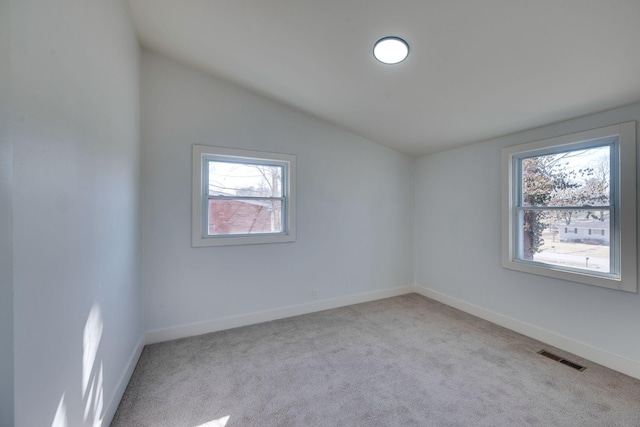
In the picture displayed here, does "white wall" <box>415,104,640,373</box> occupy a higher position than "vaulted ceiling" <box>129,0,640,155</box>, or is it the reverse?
"vaulted ceiling" <box>129,0,640,155</box>

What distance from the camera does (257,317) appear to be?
10.0 ft

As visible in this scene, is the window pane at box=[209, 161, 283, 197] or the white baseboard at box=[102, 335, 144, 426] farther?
the window pane at box=[209, 161, 283, 197]

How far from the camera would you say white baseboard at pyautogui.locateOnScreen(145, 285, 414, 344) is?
2.65 m

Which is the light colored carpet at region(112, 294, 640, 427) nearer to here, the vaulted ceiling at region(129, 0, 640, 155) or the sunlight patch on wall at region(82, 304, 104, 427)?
the sunlight patch on wall at region(82, 304, 104, 427)

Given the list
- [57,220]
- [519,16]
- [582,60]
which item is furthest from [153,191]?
[582,60]

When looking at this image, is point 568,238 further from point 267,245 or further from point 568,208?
point 267,245

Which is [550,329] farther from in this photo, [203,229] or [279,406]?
[203,229]

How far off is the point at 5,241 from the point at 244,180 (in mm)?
2328

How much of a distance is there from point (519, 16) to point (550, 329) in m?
2.79

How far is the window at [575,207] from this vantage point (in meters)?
2.12

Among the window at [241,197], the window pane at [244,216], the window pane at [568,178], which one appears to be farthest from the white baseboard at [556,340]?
the window pane at [244,216]

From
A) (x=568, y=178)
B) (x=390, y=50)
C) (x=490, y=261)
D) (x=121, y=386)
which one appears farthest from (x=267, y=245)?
(x=568, y=178)

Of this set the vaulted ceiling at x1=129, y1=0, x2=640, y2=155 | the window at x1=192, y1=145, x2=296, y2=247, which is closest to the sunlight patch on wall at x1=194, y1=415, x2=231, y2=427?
the window at x1=192, y1=145, x2=296, y2=247

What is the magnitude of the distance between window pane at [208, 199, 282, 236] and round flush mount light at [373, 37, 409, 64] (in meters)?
1.93
